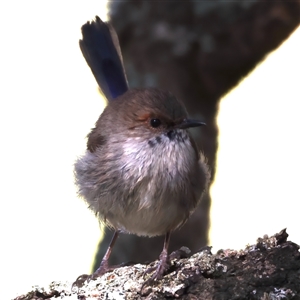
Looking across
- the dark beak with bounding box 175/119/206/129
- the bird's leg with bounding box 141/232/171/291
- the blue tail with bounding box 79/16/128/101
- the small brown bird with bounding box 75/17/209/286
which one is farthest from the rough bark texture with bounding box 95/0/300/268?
the bird's leg with bounding box 141/232/171/291

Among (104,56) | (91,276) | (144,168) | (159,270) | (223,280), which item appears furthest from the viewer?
(104,56)

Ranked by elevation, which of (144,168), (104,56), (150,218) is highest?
(104,56)

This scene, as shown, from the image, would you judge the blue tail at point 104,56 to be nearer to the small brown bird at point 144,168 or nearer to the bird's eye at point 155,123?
the small brown bird at point 144,168

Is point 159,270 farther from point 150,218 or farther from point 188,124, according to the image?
point 188,124

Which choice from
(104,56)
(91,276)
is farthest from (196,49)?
(91,276)

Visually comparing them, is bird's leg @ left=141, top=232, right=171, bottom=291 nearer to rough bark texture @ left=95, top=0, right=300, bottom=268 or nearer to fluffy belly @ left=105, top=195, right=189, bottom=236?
fluffy belly @ left=105, top=195, right=189, bottom=236

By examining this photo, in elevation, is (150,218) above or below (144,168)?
below

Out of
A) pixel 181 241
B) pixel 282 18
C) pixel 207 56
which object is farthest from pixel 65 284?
pixel 282 18
